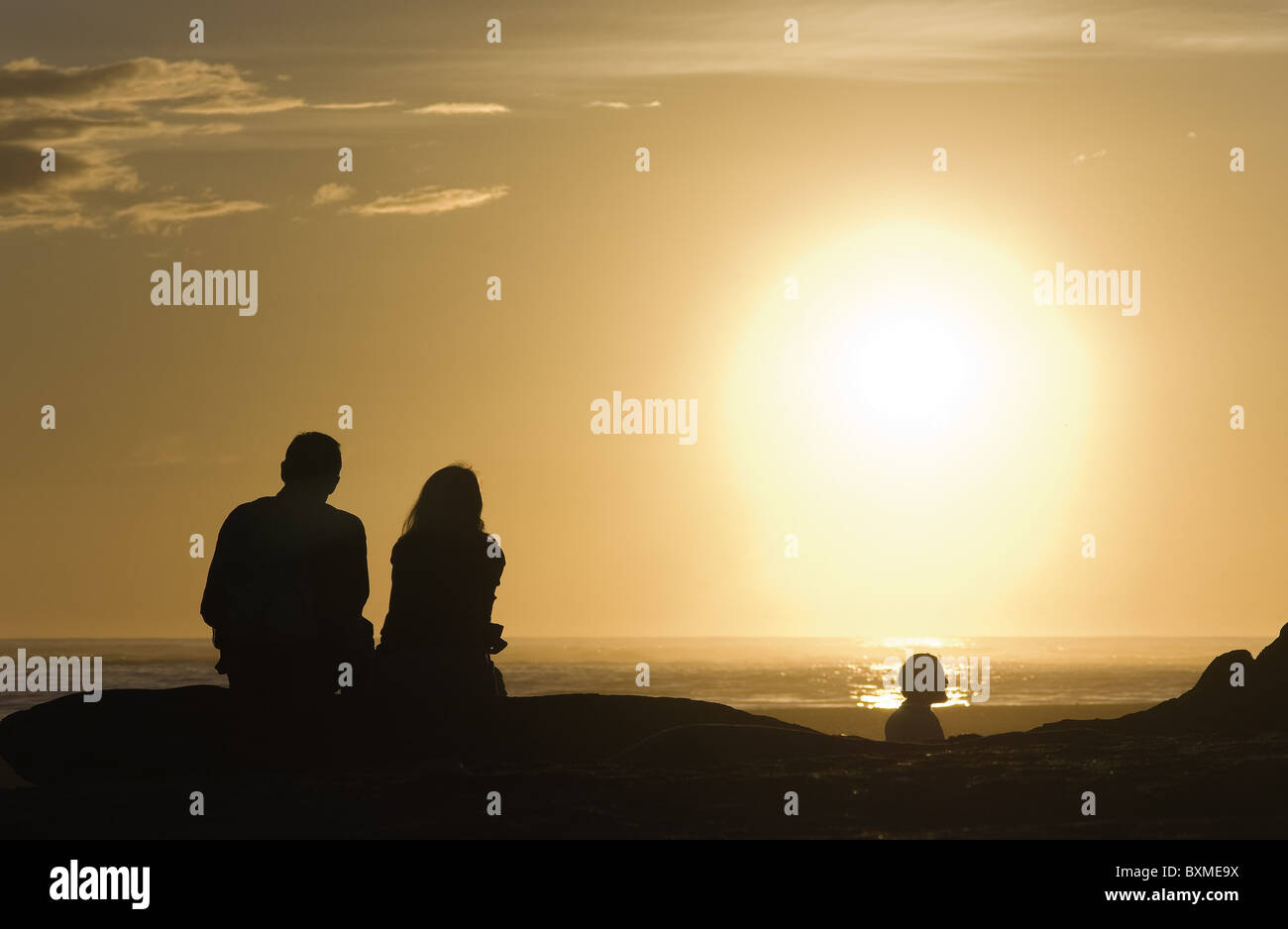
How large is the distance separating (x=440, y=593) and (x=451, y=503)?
0.56 metres

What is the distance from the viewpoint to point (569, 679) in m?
85.0

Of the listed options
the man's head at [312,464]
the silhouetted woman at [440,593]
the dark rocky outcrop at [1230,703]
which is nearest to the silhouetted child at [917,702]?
A: the dark rocky outcrop at [1230,703]

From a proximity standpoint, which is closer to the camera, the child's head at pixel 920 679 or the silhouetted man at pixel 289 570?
the silhouetted man at pixel 289 570

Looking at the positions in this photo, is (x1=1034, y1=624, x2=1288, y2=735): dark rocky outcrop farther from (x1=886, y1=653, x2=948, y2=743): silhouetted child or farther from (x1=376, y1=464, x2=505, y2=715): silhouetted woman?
(x1=376, y1=464, x2=505, y2=715): silhouetted woman

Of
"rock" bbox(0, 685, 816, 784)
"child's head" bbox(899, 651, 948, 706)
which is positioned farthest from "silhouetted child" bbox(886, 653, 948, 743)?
"rock" bbox(0, 685, 816, 784)

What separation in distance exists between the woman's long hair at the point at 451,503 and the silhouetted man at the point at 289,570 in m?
0.53

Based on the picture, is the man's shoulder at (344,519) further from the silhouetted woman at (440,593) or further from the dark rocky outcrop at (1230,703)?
the dark rocky outcrop at (1230,703)

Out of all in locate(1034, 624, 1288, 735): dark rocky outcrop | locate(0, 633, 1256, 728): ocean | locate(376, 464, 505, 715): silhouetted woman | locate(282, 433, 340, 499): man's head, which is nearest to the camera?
locate(282, 433, 340, 499): man's head

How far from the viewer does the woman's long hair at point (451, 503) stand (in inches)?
393

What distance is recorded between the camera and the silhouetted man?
31.1 feet

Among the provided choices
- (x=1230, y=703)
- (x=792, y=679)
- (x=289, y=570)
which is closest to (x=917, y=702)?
(x=1230, y=703)

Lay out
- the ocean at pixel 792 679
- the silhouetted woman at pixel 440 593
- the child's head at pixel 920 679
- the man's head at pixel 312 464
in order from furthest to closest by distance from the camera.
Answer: the ocean at pixel 792 679 → the child's head at pixel 920 679 → the silhouetted woman at pixel 440 593 → the man's head at pixel 312 464
